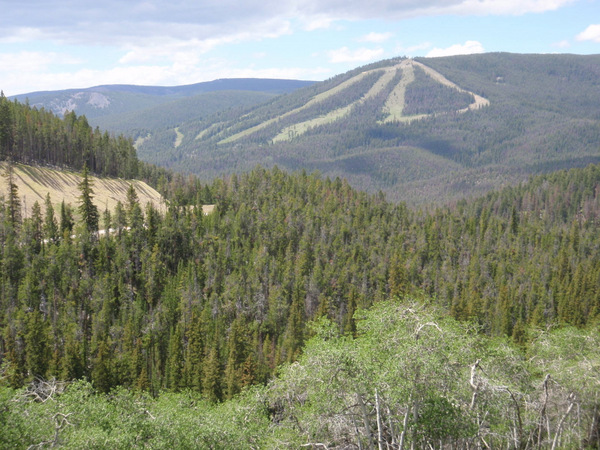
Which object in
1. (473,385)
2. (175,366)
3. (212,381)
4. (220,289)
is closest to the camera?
(473,385)

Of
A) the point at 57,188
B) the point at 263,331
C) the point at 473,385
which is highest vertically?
the point at 473,385

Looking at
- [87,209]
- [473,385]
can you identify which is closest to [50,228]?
[87,209]

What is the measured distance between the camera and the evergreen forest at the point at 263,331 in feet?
92.0

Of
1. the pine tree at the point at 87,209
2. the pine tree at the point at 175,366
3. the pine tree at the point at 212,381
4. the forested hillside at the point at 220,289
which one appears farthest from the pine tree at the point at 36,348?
the pine tree at the point at 87,209

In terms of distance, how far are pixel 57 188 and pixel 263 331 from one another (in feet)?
296

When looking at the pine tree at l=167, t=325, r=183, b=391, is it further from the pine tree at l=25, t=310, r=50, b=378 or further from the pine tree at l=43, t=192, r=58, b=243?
the pine tree at l=43, t=192, r=58, b=243

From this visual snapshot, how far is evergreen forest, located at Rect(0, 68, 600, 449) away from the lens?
28031 mm

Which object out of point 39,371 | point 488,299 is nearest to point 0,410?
point 39,371

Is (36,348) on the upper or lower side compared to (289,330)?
upper

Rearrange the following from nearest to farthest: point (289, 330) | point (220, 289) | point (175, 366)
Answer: point (175, 366)
point (289, 330)
point (220, 289)

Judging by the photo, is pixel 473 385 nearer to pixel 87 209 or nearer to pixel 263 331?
pixel 263 331

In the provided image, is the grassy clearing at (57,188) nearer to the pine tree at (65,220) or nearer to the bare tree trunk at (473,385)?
the pine tree at (65,220)

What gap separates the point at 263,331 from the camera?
135 metres

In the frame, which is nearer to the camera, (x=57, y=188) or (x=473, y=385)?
(x=473, y=385)
